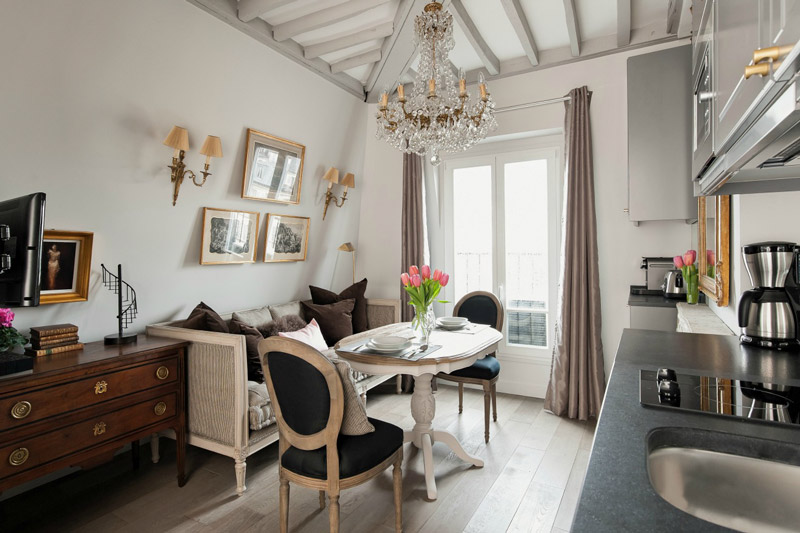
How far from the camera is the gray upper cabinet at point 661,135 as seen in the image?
9.28 feet

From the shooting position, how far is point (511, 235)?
14.1 ft

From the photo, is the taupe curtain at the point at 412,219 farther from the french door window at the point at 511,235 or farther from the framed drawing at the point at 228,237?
the framed drawing at the point at 228,237

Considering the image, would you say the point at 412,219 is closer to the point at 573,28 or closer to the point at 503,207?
the point at 503,207

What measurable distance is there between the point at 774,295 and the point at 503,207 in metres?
2.83

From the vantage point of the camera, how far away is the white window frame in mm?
4098

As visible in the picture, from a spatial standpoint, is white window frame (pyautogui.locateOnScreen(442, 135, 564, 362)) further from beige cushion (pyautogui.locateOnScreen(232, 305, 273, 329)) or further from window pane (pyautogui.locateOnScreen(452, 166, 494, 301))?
beige cushion (pyautogui.locateOnScreen(232, 305, 273, 329))

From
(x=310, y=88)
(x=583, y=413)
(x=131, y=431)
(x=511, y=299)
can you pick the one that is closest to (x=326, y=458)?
(x=131, y=431)

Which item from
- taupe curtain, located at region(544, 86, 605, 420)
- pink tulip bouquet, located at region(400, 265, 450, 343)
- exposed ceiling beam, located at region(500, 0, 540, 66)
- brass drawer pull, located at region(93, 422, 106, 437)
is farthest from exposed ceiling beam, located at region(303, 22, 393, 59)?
brass drawer pull, located at region(93, 422, 106, 437)

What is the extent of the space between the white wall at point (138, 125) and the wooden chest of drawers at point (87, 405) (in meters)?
0.54

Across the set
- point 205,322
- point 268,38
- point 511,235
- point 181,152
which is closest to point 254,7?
point 268,38

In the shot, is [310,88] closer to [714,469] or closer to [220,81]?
[220,81]

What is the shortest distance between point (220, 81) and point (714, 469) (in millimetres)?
3492

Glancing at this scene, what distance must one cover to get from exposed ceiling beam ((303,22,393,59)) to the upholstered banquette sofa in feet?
8.21

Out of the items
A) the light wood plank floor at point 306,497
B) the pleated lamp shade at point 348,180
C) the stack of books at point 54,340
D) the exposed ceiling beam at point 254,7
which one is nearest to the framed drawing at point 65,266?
the stack of books at point 54,340
